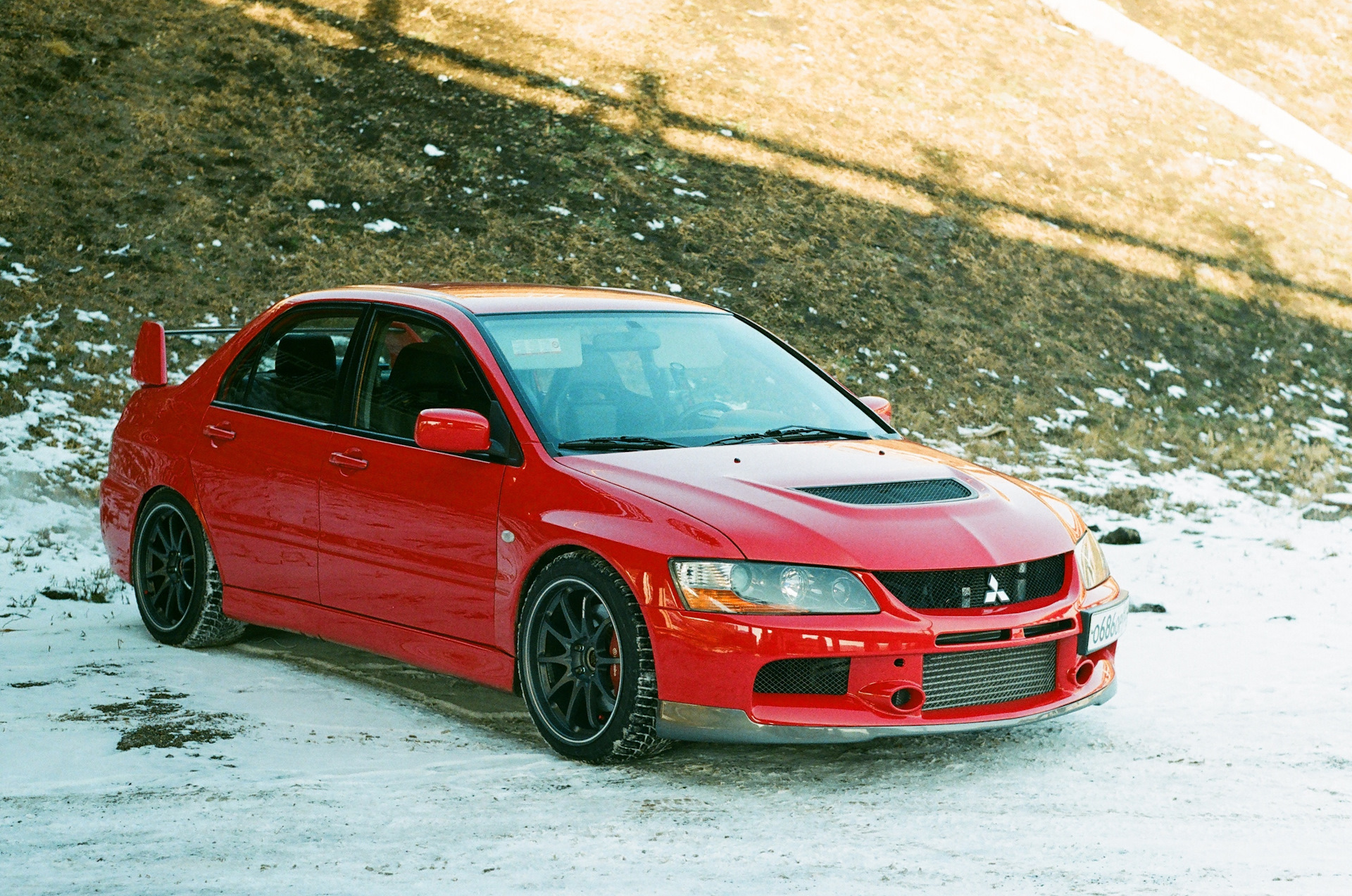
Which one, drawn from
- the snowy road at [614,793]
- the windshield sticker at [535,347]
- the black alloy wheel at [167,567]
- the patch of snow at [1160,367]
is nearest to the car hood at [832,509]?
the windshield sticker at [535,347]

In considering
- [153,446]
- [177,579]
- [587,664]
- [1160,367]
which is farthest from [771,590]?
[1160,367]

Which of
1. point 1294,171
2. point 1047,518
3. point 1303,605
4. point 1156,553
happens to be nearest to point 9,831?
point 1047,518

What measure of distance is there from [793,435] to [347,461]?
5.53 ft

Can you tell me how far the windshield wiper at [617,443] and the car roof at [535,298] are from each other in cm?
77

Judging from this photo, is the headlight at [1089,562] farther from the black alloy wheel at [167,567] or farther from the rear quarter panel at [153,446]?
the black alloy wheel at [167,567]

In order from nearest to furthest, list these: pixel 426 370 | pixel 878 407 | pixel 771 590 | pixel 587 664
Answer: pixel 771 590, pixel 587 664, pixel 426 370, pixel 878 407

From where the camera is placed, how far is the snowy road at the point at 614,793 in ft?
12.8

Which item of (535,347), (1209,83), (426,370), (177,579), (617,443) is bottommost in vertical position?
(177,579)

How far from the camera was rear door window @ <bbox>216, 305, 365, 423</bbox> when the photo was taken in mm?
6094

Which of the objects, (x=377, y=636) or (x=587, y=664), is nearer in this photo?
(x=587, y=664)

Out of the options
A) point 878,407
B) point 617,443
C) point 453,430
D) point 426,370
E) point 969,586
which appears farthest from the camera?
point 878,407

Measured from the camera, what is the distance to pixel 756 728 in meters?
4.56

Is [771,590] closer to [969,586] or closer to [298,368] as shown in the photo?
[969,586]

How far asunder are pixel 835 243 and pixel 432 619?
38.7 ft
